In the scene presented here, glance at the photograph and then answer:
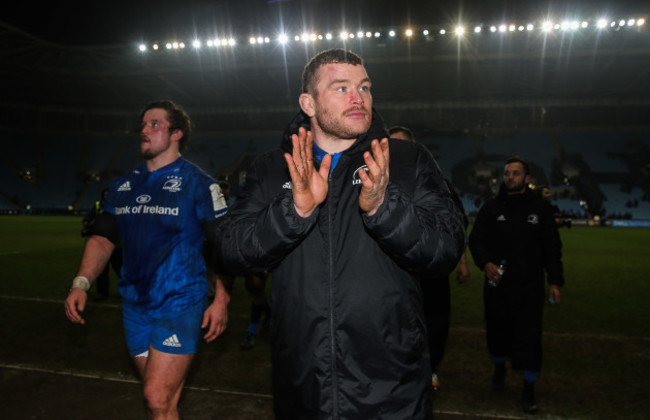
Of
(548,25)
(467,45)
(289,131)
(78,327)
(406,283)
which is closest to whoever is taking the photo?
(406,283)

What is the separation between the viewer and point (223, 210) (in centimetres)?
332

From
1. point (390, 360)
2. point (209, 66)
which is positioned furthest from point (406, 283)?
point (209, 66)

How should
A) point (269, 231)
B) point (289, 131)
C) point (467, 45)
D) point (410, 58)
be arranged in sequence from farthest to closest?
point (410, 58) < point (467, 45) < point (289, 131) < point (269, 231)

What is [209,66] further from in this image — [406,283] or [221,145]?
[406,283]

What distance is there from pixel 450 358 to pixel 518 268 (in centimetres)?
149

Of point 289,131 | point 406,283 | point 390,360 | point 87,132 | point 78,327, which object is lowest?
point 78,327

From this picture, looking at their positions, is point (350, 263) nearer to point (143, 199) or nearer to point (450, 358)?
point (143, 199)

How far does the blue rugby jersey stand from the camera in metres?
3.04

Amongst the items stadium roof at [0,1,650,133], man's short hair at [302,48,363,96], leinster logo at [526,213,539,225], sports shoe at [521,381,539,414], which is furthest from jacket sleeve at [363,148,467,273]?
stadium roof at [0,1,650,133]

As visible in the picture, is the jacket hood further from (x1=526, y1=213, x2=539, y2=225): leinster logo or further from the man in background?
(x1=526, y1=213, x2=539, y2=225): leinster logo

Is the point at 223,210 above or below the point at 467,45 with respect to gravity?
below

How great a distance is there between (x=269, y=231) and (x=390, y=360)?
695 mm

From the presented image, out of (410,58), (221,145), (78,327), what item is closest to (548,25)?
(410,58)

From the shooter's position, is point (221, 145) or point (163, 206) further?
point (221, 145)
